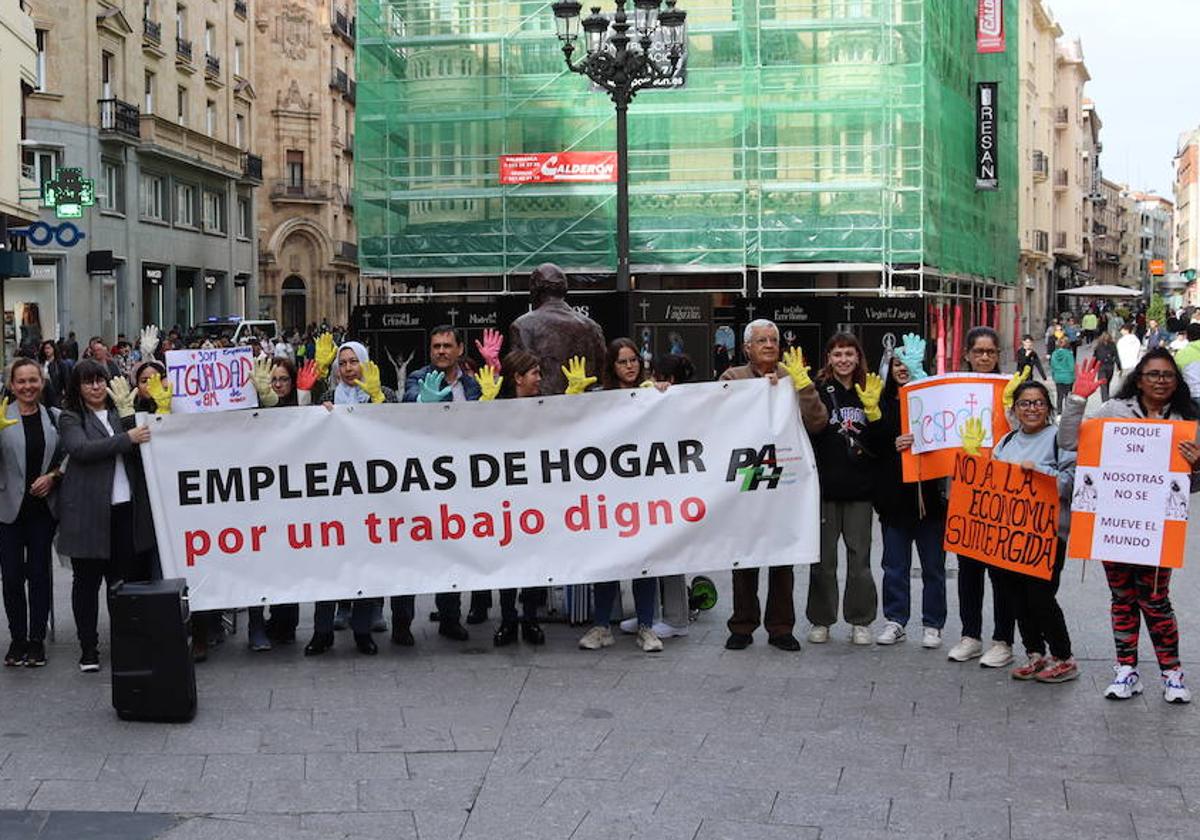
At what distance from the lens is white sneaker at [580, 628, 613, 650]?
29.3 ft

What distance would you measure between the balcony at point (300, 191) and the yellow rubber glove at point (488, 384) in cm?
6180

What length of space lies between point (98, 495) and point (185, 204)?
42756mm

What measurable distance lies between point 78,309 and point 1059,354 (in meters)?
24.5

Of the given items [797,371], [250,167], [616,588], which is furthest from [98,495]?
[250,167]

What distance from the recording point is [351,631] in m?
9.57

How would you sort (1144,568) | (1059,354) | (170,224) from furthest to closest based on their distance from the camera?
(170,224) → (1059,354) → (1144,568)

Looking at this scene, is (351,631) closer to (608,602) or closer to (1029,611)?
(608,602)

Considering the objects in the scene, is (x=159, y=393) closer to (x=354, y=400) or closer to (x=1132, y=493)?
(x=354, y=400)

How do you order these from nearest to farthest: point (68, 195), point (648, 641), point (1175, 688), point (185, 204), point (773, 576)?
point (1175, 688), point (648, 641), point (773, 576), point (68, 195), point (185, 204)

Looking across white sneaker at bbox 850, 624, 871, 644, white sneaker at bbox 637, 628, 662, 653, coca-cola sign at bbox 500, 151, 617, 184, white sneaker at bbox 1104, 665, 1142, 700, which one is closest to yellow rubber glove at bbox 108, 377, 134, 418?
white sneaker at bbox 637, 628, 662, 653

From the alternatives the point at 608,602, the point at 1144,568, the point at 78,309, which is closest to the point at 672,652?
the point at 608,602

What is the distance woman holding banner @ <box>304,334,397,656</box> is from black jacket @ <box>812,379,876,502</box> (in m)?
2.48

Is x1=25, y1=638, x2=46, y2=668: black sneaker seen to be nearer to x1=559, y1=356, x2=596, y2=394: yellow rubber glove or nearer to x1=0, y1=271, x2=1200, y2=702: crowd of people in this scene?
x1=0, y1=271, x2=1200, y2=702: crowd of people

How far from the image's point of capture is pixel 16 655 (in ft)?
28.5
